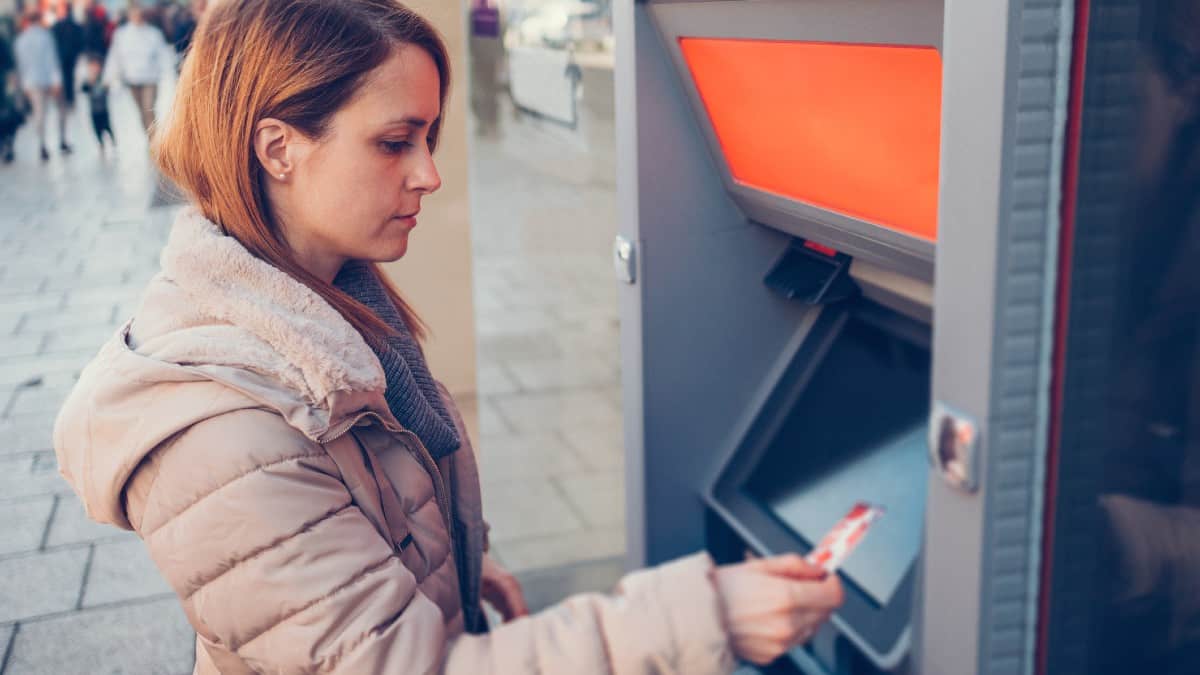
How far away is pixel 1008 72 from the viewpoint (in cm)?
111

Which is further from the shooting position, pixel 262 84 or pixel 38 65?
pixel 38 65

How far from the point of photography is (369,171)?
50.3 inches

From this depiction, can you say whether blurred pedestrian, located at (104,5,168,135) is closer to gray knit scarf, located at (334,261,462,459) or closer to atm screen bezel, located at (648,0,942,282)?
atm screen bezel, located at (648,0,942,282)

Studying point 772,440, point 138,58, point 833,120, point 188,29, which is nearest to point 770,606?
point 833,120

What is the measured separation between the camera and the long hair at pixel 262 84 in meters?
1.24

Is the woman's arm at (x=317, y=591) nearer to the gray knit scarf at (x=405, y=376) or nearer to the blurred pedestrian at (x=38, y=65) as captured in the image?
the gray knit scarf at (x=405, y=376)

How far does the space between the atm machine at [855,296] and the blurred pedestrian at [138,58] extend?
34.6 ft

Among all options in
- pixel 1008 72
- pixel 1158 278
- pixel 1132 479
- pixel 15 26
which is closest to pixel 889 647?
pixel 1132 479

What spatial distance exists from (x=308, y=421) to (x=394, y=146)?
1.13ft

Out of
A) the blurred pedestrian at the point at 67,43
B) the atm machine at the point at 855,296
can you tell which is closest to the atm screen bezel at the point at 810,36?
the atm machine at the point at 855,296

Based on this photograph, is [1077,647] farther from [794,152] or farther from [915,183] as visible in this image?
[794,152]

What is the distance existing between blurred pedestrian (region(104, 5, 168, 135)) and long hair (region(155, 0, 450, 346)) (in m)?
11.0

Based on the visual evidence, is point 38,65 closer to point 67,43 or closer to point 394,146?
point 67,43

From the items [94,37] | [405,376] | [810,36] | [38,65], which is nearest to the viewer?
[405,376]
